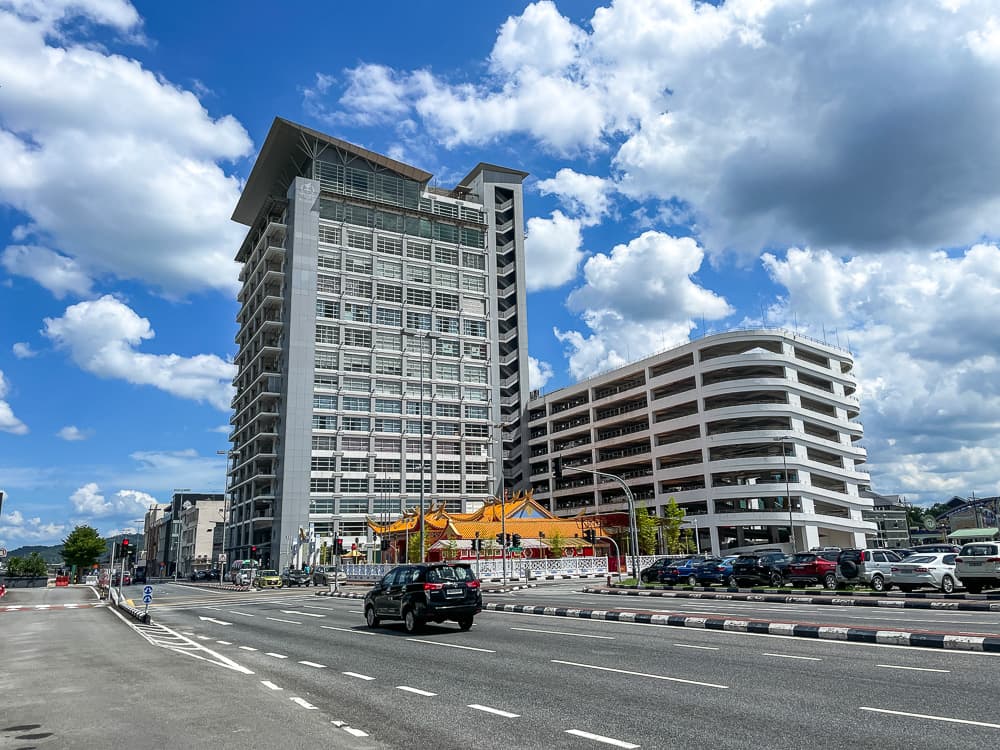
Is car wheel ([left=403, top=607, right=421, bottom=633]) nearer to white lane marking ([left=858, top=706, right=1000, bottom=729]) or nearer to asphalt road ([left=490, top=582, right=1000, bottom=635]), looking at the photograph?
asphalt road ([left=490, top=582, right=1000, bottom=635])

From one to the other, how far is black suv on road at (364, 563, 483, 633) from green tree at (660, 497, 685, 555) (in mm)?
51349

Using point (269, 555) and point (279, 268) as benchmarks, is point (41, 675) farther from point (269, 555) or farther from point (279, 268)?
point (279, 268)

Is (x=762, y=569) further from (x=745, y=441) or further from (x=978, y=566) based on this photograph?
(x=745, y=441)

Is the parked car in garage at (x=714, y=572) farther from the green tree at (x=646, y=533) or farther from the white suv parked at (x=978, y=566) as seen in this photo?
the green tree at (x=646, y=533)

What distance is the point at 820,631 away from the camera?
50.2 feet

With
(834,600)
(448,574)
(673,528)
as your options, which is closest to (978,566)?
(834,600)

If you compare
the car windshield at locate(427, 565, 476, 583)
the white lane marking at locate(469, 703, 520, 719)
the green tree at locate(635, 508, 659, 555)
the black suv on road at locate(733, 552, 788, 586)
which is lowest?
the white lane marking at locate(469, 703, 520, 719)

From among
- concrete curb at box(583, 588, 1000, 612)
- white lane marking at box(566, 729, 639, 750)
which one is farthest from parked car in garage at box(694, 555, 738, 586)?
white lane marking at box(566, 729, 639, 750)

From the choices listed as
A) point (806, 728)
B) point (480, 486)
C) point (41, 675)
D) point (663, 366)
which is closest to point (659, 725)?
point (806, 728)

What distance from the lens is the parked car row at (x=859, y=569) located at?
2625 cm

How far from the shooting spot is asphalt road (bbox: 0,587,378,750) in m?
7.75

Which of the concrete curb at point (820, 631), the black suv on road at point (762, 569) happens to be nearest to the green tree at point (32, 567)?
the black suv on road at point (762, 569)

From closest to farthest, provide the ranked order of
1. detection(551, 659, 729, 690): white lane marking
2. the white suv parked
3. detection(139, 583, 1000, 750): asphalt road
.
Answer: detection(139, 583, 1000, 750): asphalt road
detection(551, 659, 729, 690): white lane marking
the white suv parked

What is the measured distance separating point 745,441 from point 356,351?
46.5 metres
